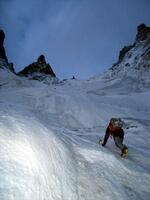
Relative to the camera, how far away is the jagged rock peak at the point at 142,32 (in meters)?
83.7

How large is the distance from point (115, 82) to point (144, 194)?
→ 48.5 metres

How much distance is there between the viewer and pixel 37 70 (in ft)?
327

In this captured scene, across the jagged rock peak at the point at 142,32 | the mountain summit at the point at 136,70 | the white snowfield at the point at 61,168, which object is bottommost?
the white snowfield at the point at 61,168

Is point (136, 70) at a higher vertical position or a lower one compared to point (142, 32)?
lower

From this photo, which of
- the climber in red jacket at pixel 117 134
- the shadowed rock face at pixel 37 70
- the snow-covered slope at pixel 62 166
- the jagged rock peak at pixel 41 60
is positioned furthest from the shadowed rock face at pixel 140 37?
the climber in red jacket at pixel 117 134

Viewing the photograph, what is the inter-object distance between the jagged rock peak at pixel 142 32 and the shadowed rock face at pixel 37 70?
34.2 m

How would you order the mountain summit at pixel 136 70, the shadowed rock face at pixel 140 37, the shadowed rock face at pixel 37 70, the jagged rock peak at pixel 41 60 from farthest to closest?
the jagged rock peak at pixel 41 60 → the shadowed rock face at pixel 37 70 → the shadowed rock face at pixel 140 37 → the mountain summit at pixel 136 70

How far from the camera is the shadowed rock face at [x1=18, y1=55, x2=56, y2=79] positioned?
95.6 meters

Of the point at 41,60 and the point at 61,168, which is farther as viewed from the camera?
the point at 41,60

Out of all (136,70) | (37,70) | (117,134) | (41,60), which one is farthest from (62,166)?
(41,60)

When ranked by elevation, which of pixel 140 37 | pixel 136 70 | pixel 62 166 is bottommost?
pixel 62 166

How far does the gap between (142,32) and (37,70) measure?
4062cm

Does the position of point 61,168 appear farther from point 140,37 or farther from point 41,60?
point 41,60

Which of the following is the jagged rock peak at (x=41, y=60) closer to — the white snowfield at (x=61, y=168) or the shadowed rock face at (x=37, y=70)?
the shadowed rock face at (x=37, y=70)
